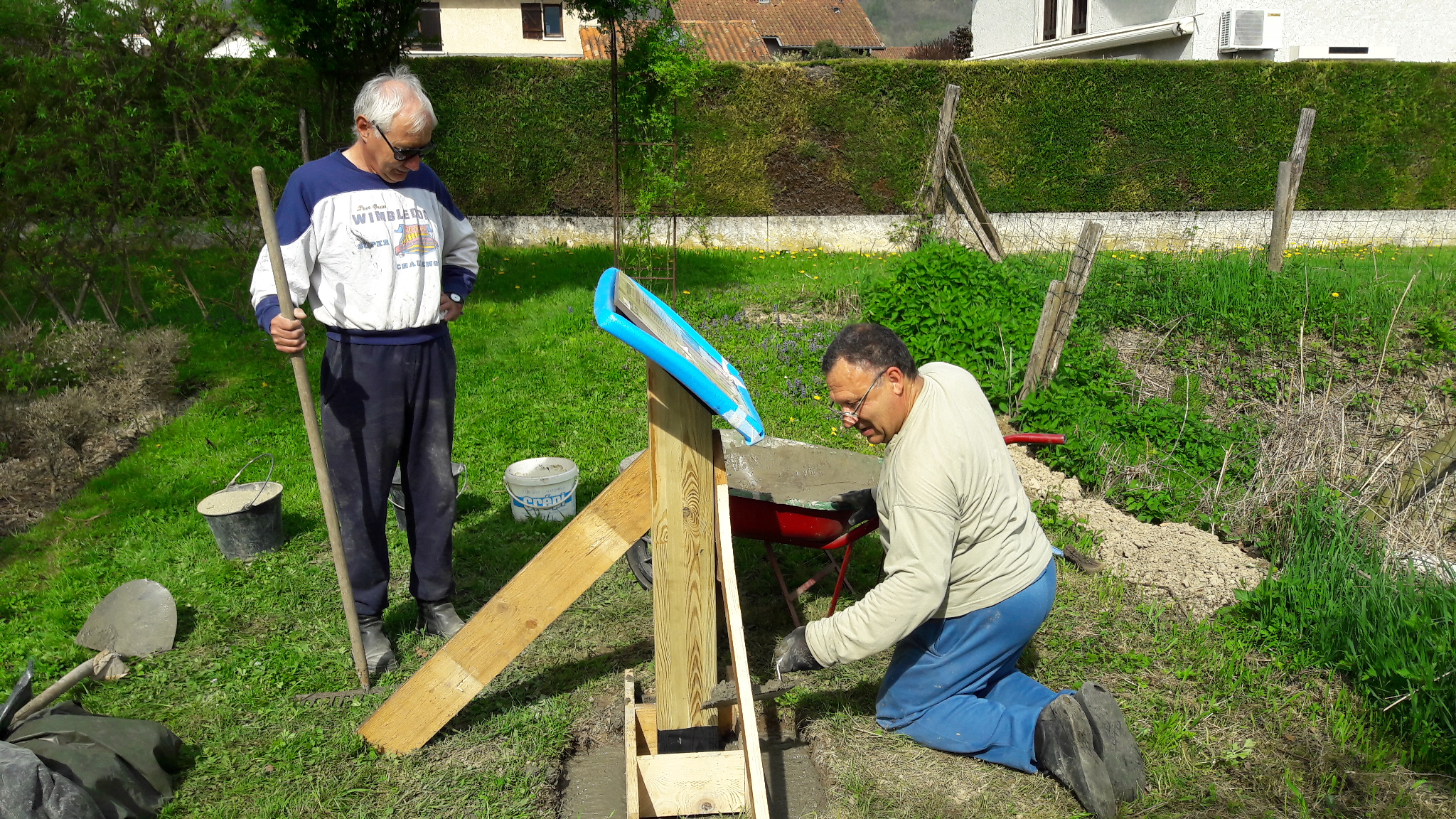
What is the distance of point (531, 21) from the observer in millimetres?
23484

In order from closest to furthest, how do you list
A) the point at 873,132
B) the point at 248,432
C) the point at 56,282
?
the point at 248,432 → the point at 56,282 → the point at 873,132

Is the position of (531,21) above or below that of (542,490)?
above

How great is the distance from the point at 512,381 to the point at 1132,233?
1177cm

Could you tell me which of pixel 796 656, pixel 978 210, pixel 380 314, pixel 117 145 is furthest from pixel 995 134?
pixel 796 656

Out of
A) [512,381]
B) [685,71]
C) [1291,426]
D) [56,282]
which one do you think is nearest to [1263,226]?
[685,71]

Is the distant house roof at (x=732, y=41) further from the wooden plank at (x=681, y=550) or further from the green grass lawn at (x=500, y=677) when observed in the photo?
the wooden plank at (x=681, y=550)

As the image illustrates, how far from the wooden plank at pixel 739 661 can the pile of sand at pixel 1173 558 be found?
2173mm

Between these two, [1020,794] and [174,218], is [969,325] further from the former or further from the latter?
[174,218]

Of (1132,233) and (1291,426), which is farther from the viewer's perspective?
(1132,233)

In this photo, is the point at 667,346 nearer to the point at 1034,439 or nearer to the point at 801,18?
the point at 1034,439

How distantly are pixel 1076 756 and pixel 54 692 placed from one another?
3055 millimetres

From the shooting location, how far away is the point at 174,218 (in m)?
7.97

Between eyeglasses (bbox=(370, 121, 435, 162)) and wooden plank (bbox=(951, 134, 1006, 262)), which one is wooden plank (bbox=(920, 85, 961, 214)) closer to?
wooden plank (bbox=(951, 134, 1006, 262))

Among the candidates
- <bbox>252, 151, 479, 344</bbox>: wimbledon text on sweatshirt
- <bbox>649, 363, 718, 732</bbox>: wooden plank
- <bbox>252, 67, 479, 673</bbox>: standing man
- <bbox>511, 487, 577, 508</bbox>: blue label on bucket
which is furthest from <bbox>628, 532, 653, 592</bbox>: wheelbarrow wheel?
<bbox>252, 151, 479, 344</bbox>: wimbledon text on sweatshirt
